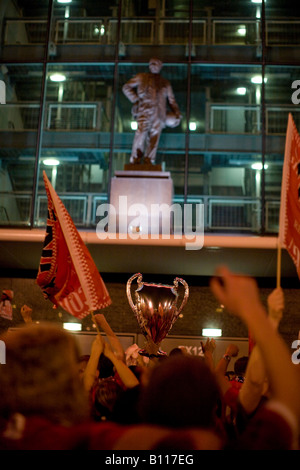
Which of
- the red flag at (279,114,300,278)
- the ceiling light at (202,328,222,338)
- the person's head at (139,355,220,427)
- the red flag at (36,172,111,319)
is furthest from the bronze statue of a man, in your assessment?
the person's head at (139,355,220,427)

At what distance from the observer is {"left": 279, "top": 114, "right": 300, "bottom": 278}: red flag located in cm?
301

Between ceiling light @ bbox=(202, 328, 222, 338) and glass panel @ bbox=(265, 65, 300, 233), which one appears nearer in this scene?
ceiling light @ bbox=(202, 328, 222, 338)

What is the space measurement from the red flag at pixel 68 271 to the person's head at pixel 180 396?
198 cm

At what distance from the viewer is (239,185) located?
62.3ft

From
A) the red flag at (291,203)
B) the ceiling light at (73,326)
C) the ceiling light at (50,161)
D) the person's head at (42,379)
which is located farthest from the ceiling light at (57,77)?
the person's head at (42,379)

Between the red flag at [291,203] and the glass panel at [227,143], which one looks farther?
the glass panel at [227,143]

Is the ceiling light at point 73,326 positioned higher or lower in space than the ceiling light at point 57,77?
lower

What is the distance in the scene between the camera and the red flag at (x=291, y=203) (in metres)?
3.01

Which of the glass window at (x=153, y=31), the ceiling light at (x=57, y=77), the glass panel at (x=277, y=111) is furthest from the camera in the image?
the ceiling light at (x=57, y=77)

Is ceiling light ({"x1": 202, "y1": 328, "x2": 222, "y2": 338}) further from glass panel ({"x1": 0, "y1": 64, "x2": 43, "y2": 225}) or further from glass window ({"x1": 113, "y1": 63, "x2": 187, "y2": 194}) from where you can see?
glass panel ({"x1": 0, "y1": 64, "x2": 43, "y2": 225})

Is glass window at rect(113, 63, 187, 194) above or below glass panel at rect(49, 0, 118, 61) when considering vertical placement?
below

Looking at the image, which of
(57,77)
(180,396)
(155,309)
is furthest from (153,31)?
(180,396)

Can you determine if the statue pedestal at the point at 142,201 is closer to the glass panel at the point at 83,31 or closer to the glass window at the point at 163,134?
the glass panel at the point at 83,31

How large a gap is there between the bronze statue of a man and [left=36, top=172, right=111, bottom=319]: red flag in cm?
613
